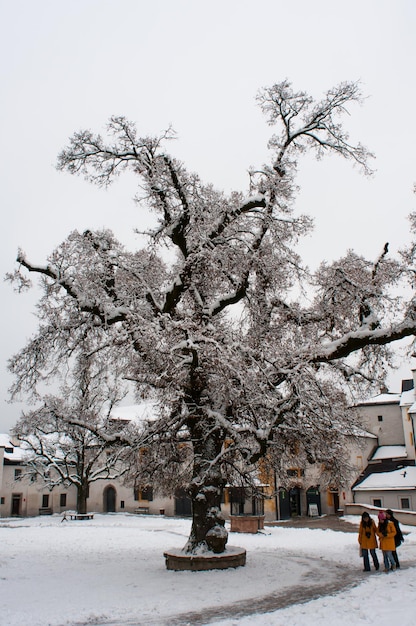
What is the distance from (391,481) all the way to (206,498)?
32979mm

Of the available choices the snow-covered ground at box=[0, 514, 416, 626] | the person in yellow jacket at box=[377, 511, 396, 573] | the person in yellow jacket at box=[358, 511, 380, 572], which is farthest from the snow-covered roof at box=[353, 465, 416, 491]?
the person in yellow jacket at box=[377, 511, 396, 573]

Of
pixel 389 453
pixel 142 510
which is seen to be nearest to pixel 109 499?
pixel 142 510

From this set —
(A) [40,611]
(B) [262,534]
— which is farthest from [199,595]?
(B) [262,534]

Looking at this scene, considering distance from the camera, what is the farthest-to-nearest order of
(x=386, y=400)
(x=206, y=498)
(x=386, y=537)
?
1. (x=386, y=400)
2. (x=206, y=498)
3. (x=386, y=537)

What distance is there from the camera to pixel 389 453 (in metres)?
49.8

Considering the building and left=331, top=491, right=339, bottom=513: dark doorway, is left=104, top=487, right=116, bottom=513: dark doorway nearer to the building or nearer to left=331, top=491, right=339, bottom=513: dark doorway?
the building

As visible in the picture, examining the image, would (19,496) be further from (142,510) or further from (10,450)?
(142,510)

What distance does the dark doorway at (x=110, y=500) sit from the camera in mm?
58312

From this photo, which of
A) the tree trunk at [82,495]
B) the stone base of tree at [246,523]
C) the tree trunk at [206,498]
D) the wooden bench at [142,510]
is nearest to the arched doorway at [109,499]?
the wooden bench at [142,510]

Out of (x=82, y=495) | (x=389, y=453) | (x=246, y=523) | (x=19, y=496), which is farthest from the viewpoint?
(x=19, y=496)

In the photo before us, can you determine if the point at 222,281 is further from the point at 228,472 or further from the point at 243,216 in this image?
the point at 228,472

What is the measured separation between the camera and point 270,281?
62.5ft

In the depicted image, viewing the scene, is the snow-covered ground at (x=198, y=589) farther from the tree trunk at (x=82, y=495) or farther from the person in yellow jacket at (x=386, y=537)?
the tree trunk at (x=82, y=495)

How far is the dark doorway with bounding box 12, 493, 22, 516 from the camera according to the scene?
5628cm
